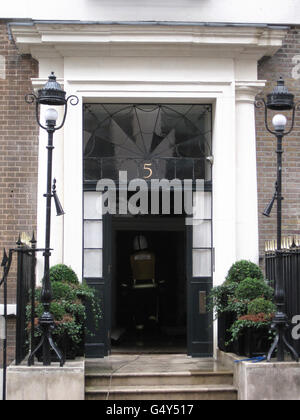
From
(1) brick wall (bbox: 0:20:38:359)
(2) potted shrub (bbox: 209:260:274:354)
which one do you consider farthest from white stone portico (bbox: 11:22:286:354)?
(2) potted shrub (bbox: 209:260:274:354)

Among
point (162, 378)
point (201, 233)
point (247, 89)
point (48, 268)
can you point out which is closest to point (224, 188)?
point (201, 233)

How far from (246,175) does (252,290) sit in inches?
82.9

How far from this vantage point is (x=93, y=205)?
1166cm

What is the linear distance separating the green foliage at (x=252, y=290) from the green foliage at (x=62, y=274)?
2268 millimetres

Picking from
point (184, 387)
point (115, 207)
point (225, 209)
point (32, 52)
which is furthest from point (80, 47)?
point (184, 387)

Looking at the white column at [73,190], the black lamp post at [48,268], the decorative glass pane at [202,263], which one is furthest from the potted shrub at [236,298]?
the black lamp post at [48,268]

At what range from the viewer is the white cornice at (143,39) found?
11.1 m

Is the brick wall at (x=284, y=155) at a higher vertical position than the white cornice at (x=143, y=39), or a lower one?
lower

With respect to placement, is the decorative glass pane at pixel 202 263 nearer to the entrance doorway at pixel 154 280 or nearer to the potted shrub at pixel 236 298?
A: the potted shrub at pixel 236 298

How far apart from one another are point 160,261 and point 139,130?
6.82 m

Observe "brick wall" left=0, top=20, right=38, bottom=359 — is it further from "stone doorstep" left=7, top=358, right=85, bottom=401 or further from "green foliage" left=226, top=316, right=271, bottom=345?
"green foliage" left=226, top=316, right=271, bottom=345

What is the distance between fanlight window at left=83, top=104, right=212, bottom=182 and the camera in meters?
11.8

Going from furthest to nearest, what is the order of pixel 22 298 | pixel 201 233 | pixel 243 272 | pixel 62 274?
pixel 201 233 < pixel 243 272 < pixel 62 274 < pixel 22 298

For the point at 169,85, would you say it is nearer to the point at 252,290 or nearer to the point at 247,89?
the point at 247,89
